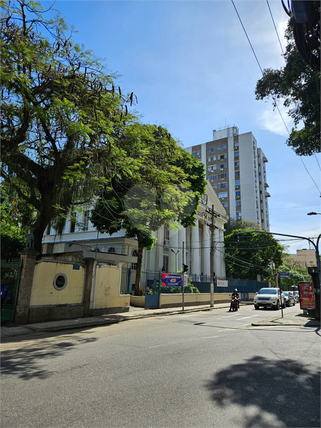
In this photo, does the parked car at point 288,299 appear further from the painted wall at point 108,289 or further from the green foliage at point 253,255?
the painted wall at point 108,289

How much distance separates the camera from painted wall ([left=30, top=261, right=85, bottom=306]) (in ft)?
40.9

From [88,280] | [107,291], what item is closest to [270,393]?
[88,280]

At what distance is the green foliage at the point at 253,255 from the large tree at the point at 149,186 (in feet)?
76.7

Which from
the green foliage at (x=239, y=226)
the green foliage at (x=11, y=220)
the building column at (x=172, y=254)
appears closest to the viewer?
the green foliage at (x=11, y=220)

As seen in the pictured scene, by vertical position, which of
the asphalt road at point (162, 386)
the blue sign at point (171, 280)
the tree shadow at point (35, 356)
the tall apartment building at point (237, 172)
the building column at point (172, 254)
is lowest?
the tree shadow at point (35, 356)

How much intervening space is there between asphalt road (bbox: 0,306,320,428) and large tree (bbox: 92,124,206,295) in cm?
681

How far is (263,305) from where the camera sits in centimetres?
2345

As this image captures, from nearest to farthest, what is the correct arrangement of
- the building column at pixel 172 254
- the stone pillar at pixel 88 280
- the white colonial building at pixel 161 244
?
the stone pillar at pixel 88 280 → the white colonial building at pixel 161 244 → the building column at pixel 172 254

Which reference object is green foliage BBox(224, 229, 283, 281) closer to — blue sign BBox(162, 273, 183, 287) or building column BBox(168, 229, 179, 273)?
building column BBox(168, 229, 179, 273)

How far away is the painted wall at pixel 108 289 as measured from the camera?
15.5m

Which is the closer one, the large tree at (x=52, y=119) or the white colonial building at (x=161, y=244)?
the large tree at (x=52, y=119)

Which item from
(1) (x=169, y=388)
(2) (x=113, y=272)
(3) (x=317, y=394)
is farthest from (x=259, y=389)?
(2) (x=113, y=272)

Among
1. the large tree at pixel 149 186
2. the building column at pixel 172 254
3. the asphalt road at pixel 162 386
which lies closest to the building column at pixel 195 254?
the building column at pixel 172 254

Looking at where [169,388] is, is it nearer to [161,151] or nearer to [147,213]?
[161,151]
